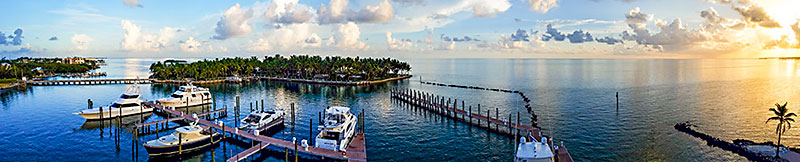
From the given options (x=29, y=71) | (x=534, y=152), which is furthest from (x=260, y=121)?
(x=29, y=71)

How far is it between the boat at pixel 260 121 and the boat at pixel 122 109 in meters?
16.9

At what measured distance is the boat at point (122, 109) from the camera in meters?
54.9

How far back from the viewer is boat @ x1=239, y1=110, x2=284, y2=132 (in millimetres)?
46969

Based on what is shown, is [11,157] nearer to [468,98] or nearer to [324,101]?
[324,101]

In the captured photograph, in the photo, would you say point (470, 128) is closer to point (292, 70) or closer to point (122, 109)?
point (122, 109)

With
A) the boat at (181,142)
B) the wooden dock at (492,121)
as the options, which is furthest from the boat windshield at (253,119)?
the wooden dock at (492,121)

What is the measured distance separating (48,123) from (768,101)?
119m

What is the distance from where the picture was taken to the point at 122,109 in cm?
5791

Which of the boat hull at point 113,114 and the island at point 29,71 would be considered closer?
the boat hull at point 113,114

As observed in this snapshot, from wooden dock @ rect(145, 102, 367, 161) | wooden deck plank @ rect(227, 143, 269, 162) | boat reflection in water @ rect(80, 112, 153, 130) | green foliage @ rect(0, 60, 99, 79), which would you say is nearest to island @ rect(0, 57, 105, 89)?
green foliage @ rect(0, 60, 99, 79)

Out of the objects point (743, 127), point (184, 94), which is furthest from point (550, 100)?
point (184, 94)

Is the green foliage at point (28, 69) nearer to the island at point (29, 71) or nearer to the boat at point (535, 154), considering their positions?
the island at point (29, 71)

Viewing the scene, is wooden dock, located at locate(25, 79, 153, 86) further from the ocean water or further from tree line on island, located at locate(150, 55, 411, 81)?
the ocean water

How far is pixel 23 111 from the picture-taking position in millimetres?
64000
